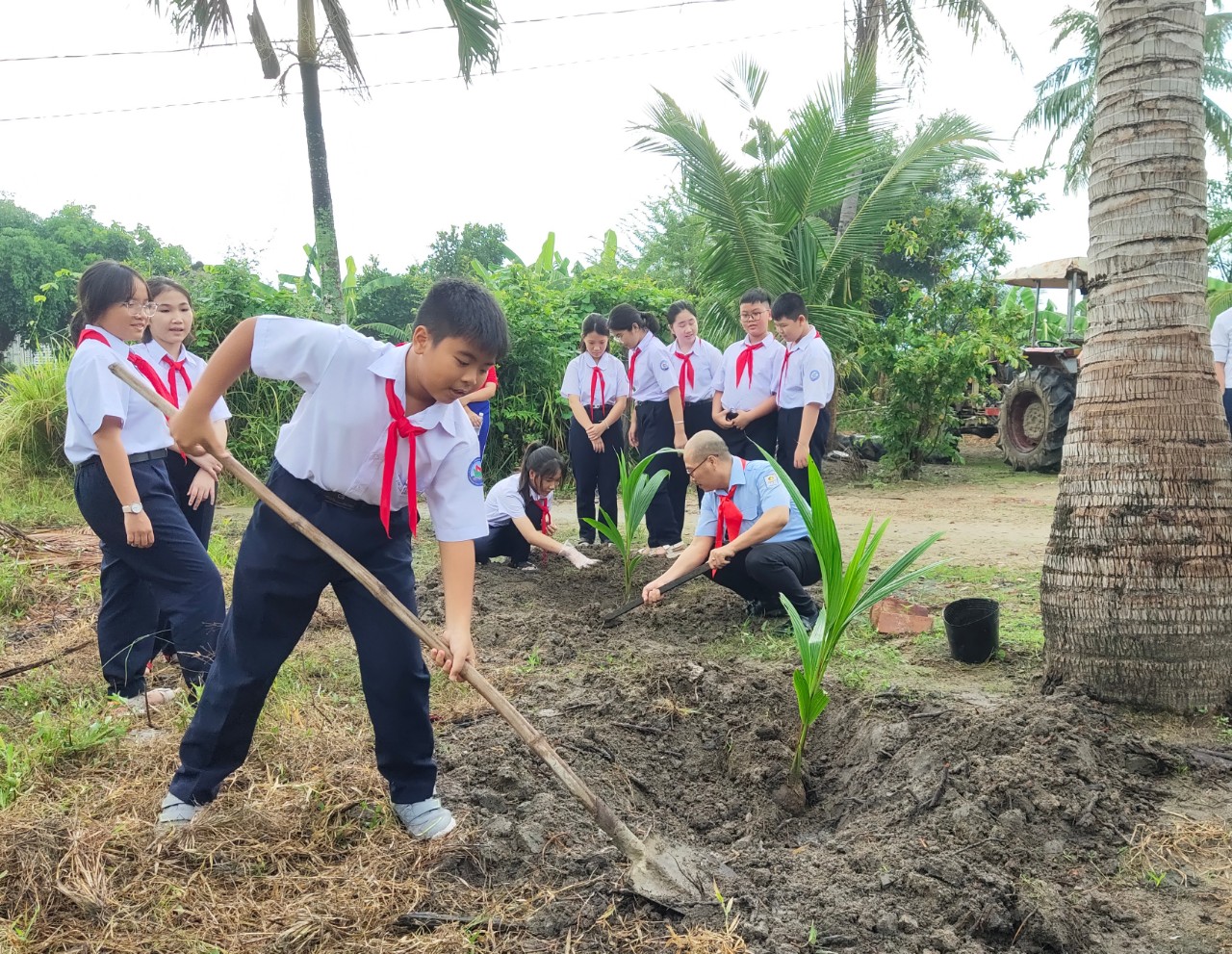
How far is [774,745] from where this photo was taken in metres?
3.35

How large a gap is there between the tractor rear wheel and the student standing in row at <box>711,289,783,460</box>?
19.9 ft

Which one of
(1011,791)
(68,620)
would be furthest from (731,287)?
(1011,791)

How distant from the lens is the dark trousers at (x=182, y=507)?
12.4 feet

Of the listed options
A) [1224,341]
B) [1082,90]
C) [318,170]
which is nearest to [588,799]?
[1224,341]

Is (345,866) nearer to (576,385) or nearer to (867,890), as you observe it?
(867,890)

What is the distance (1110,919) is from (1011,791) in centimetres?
51

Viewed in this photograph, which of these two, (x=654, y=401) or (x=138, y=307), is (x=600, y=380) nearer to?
(x=654, y=401)

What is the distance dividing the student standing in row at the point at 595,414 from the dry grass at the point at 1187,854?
4906 millimetres

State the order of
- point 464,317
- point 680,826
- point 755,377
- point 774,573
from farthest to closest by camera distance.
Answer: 1. point 755,377
2. point 774,573
3. point 680,826
4. point 464,317

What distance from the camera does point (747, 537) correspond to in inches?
185

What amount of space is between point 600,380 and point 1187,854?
5342 millimetres

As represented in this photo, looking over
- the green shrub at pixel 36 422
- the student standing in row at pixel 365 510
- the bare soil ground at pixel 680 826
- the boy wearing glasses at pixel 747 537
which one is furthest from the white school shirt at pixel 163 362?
the green shrub at pixel 36 422

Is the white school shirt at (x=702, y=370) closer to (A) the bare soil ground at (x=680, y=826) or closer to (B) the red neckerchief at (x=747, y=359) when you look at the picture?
(B) the red neckerchief at (x=747, y=359)

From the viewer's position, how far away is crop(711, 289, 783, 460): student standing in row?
21.3ft
